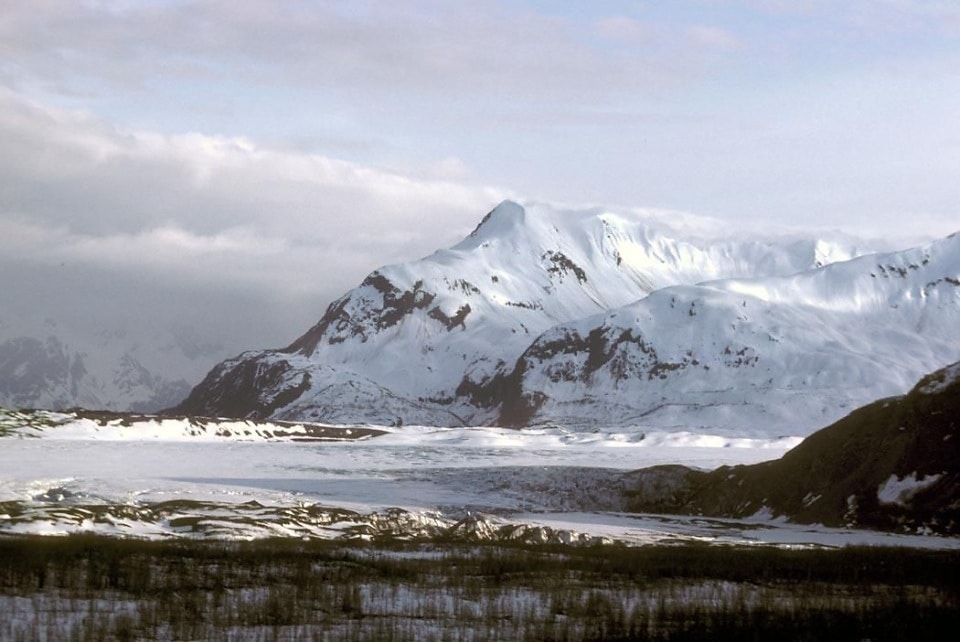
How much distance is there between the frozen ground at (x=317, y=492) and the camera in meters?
47.1

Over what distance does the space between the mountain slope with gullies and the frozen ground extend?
2.36 metres

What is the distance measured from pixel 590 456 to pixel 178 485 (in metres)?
63.5

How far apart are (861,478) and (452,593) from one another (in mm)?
39942

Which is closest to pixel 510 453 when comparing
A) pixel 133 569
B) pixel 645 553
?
pixel 645 553

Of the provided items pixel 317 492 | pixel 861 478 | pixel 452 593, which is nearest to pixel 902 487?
pixel 861 478

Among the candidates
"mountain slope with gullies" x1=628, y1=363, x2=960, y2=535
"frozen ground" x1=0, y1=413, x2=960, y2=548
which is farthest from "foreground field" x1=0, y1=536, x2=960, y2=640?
"mountain slope with gullies" x1=628, y1=363, x2=960, y2=535

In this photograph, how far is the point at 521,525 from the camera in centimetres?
4859

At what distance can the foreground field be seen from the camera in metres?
22.3

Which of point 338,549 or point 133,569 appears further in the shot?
point 338,549

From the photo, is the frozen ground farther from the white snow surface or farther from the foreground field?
A: the foreground field

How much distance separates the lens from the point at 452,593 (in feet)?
90.9

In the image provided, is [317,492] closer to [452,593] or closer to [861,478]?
[861,478]

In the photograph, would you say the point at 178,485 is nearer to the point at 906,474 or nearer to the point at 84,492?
the point at 84,492

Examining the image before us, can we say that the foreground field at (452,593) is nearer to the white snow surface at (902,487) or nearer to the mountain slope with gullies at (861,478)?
the mountain slope with gullies at (861,478)
